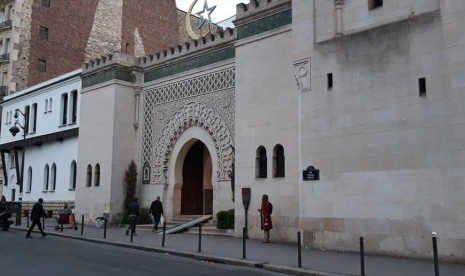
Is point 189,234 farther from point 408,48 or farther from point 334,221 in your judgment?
point 408,48

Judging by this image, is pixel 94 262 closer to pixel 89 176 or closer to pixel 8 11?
pixel 89 176

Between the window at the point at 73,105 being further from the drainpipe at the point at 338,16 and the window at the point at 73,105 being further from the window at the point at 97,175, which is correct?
the drainpipe at the point at 338,16

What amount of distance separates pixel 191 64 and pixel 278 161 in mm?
7097

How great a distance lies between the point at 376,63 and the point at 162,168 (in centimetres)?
1180

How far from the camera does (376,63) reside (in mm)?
13367

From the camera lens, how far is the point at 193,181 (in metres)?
23.4

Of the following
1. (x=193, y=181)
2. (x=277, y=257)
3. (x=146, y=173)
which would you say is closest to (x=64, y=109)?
(x=146, y=173)

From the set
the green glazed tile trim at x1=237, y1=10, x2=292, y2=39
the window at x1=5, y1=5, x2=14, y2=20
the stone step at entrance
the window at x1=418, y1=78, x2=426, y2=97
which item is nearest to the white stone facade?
the window at x1=5, y1=5, x2=14, y2=20

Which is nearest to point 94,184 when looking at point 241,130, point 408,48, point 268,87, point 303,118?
point 241,130

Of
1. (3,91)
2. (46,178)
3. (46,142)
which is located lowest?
(46,178)

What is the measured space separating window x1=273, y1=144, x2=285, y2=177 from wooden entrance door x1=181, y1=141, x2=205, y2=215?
22.3 feet

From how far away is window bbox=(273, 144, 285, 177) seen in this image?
54.4ft

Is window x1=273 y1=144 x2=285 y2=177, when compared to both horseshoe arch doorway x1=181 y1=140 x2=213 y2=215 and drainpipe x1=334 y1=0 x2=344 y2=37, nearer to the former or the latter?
drainpipe x1=334 y1=0 x2=344 y2=37

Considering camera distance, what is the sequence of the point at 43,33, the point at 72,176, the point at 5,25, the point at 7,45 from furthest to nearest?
the point at 43,33 → the point at 7,45 → the point at 5,25 → the point at 72,176
